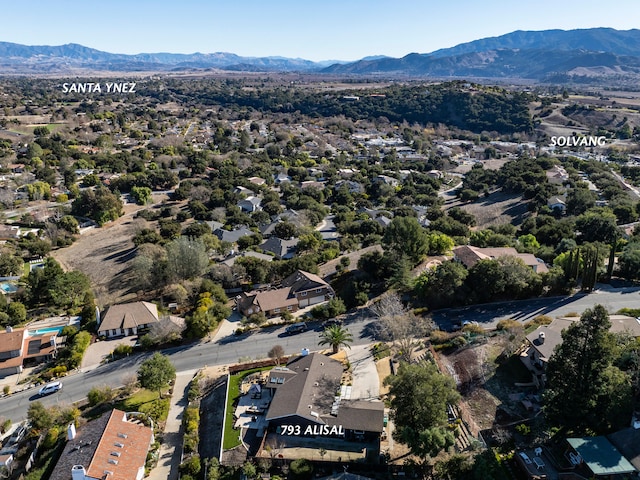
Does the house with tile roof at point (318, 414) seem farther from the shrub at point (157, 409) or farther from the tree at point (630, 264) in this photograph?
the tree at point (630, 264)

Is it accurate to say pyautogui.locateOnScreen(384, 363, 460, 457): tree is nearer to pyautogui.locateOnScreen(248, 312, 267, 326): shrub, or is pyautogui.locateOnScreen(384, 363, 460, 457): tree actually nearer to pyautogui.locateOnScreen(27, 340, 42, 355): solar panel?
pyautogui.locateOnScreen(248, 312, 267, 326): shrub

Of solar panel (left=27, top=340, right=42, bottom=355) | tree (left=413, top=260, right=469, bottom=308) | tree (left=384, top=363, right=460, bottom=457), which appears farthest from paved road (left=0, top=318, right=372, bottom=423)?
tree (left=384, top=363, right=460, bottom=457)

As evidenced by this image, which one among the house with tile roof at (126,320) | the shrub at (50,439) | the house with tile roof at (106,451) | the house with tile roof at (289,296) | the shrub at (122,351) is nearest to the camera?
the house with tile roof at (106,451)

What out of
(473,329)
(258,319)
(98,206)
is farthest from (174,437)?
(98,206)

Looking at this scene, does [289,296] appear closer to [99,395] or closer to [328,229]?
[99,395]

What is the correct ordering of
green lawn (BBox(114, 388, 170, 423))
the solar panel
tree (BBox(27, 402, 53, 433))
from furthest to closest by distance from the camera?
the solar panel
green lawn (BBox(114, 388, 170, 423))
tree (BBox(27, 402, 53, 433))

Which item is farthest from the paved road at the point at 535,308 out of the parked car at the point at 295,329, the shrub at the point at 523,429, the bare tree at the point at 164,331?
the bare tree at the point at 164,331
